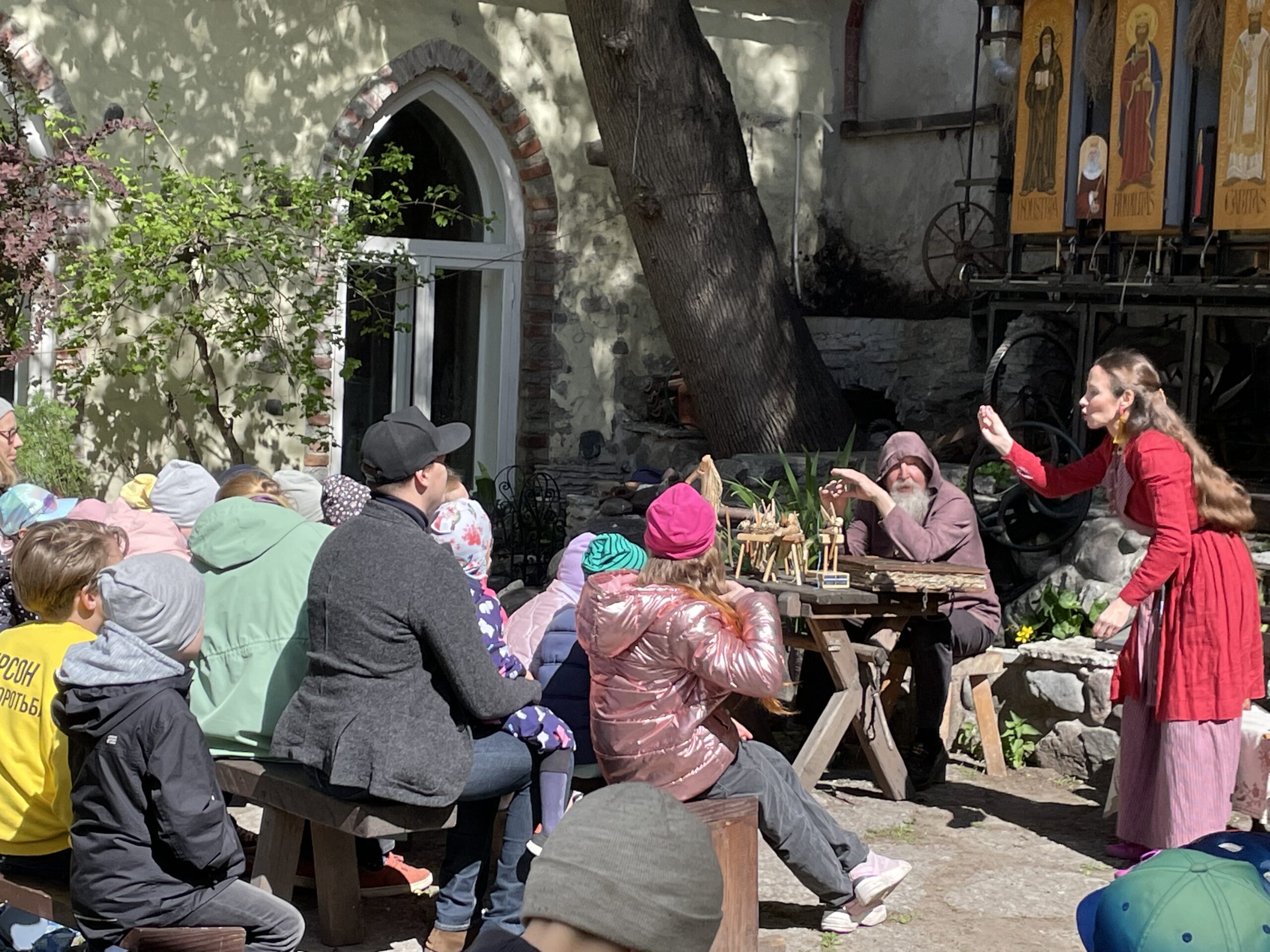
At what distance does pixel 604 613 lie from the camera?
4371 mm

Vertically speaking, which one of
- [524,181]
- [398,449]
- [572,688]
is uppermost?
[524,181]

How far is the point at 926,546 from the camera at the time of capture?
6.03 m

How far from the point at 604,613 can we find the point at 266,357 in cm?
589

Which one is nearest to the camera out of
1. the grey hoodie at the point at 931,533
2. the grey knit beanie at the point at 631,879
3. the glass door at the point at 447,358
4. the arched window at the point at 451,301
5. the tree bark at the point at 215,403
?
the grey knit beanie at the point at 631,879

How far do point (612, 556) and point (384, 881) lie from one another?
130cm

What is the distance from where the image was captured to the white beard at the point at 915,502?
6293 mm

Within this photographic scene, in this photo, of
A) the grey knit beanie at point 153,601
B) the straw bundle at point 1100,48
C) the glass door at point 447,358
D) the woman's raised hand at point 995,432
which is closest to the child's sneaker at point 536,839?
the grey knit beanie at point 153,601

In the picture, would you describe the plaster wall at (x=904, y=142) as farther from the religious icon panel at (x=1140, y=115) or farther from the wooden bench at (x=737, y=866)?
the wooden bench at (x=737, y=866)

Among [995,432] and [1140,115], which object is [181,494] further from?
[1140,115]

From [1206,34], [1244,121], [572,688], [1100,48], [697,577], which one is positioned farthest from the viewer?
[1100,48]

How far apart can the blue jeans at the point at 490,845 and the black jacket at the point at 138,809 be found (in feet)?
2.83

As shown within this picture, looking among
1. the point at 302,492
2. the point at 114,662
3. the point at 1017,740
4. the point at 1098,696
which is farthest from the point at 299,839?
the point at 1098,696


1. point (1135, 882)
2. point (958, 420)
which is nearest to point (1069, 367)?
point (958, 420)

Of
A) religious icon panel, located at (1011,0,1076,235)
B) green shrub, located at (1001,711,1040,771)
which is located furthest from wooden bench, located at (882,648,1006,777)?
religious icon panel, located at (1011,0,1076,235)
